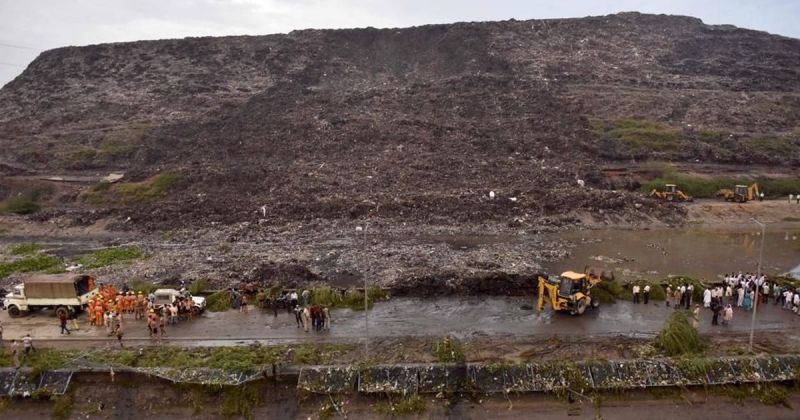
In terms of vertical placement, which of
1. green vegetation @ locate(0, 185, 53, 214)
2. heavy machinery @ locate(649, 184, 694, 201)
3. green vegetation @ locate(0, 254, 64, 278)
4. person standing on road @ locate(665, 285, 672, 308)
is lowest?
green vegetation @ locate(0, 254, 64, 278)

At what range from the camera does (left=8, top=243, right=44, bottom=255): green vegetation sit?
99.4 feet

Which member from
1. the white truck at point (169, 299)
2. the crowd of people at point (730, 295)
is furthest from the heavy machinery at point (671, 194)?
the white truck at point (169, 299)

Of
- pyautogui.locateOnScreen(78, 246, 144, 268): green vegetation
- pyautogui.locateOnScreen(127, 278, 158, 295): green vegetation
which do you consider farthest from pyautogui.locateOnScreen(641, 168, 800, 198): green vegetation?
pyautogui.locateOnScreen(78, 246, 144, 268): green vegetation

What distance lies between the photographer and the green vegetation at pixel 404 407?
1439cm

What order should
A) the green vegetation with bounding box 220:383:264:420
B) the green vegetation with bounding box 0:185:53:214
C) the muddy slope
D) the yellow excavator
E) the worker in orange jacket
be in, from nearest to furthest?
the green vegetation with bounding box 220:383:264:420 < the worker in orange jacket < the yellow excavator < the muddy slope < the green vegetation with bounding box 0:185:53:214

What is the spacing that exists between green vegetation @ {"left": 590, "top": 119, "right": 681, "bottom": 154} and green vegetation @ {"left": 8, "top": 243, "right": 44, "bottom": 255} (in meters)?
41.7

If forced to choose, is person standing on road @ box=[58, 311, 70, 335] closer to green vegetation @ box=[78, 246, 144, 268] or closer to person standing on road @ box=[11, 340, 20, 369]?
person standing on road @ box=[11, 340, 20, 369]

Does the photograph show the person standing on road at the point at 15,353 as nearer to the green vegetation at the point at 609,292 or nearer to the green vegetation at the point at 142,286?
the green vegetation at the point at 142,286

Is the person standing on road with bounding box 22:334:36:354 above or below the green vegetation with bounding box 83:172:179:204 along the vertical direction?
below

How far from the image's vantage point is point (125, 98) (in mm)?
59875

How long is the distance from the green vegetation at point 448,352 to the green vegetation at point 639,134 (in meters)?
34.7

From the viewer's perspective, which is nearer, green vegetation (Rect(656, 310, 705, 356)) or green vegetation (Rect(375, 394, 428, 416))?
green vegetation (Rect(375, 394, 428, 416))

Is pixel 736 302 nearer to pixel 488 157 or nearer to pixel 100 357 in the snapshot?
pixel 100 357

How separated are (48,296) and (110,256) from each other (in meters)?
9.31
